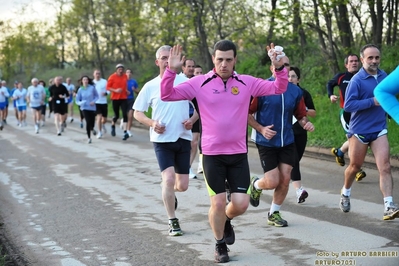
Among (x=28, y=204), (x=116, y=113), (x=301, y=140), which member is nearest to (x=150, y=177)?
(x=28, y=204)

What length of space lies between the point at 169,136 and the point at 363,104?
2187 millimetres

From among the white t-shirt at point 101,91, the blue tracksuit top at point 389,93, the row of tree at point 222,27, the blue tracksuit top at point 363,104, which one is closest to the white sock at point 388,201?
the blue tracksuit top at point 363,104

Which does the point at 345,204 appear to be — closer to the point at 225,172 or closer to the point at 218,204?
the point at 225,172

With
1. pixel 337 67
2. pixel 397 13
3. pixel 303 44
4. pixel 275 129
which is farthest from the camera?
pixel 303 44

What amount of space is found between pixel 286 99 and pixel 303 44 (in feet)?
56.5

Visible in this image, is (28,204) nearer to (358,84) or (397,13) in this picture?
(358,84)

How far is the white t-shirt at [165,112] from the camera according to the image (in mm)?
8242

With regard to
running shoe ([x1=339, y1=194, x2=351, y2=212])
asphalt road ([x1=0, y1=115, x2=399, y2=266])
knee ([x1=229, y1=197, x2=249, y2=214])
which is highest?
knee ([x1=229, y1=197, x2=249, y2=214])

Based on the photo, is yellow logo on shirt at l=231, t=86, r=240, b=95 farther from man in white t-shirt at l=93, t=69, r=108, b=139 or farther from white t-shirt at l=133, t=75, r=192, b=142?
man in white t-shirt at l=93, t=69, r=108, b=139

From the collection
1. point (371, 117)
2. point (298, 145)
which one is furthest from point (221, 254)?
point (298, 145)

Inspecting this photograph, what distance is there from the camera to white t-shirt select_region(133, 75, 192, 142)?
324 inches

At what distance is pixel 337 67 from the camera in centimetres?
2155

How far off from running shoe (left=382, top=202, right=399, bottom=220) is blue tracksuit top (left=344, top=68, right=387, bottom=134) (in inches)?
34.4

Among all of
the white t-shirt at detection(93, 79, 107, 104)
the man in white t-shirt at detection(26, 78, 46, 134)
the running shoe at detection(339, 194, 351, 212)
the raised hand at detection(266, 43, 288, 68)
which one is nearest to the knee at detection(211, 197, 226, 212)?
the raised hand at detection(266, 43, 288, 68)
